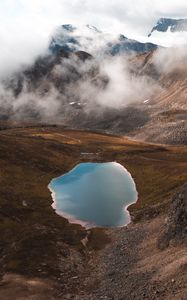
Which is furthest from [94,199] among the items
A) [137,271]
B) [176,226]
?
[137,271]

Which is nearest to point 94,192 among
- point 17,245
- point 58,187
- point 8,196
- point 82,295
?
point 58,187

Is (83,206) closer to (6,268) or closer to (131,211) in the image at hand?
(131,211)

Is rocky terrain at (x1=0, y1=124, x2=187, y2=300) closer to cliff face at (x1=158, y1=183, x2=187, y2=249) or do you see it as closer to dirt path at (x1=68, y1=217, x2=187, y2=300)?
dirt path at (x1=68, y1=217, x2=187, y2=300)

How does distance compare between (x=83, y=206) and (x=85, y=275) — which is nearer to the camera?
(x=85, y=275)

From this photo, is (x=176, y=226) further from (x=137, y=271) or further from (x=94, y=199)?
(x=94, y=199)

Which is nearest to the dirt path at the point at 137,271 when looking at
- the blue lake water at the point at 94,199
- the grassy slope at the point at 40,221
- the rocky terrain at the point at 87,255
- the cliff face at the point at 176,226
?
the rocky terrain at the point at 87,255
